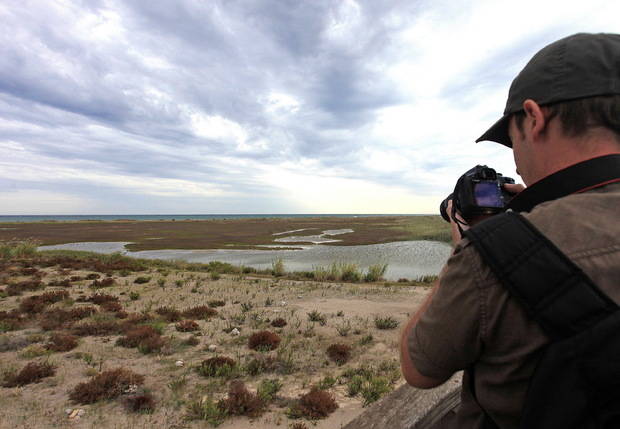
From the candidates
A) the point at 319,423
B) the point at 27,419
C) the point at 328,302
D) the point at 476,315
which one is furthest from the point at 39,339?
the point at 476,315

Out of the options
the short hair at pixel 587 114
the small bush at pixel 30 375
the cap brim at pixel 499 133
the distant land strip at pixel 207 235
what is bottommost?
the distant land strip at pixel 207 235

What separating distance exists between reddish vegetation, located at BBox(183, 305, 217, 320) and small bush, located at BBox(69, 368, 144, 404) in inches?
147

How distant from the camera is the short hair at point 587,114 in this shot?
1.16m

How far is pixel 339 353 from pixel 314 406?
207 centimetres

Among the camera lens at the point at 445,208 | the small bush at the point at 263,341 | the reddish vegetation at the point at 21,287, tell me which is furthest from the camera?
the reddish vegetation at the point at 21,287

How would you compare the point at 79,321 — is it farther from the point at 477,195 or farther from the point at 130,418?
the point at 477,195

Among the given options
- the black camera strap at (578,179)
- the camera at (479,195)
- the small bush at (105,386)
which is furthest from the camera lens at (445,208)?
the small bush at (105,386)

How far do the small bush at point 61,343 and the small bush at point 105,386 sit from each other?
2.04m

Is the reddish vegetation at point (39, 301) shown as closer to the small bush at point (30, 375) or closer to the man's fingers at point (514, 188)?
the small bush at point (30, 375)

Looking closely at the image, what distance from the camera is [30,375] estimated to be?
18.7 feet

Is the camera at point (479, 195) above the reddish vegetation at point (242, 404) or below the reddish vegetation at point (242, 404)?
above

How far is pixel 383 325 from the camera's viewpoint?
8766mm

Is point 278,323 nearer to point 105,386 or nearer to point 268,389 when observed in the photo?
point 268,389

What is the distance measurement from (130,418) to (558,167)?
5888mm
